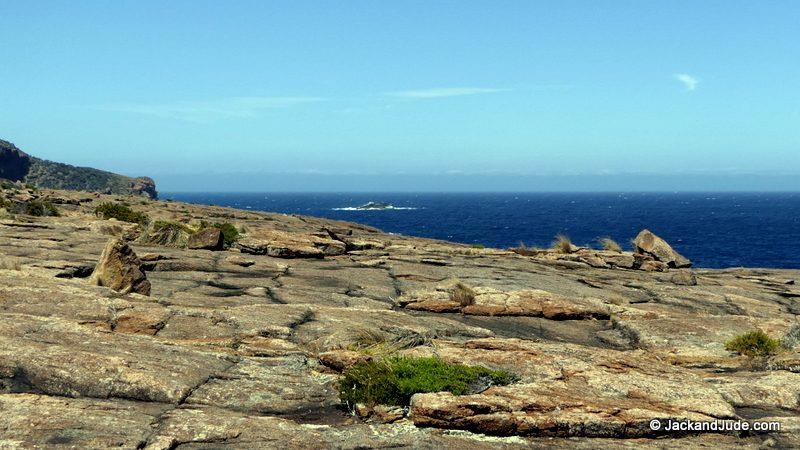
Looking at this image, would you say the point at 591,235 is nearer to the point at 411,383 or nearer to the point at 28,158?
the point at 411,383

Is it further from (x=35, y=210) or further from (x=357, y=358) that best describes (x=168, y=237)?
(x=357, y=358)

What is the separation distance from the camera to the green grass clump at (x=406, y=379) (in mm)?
10031

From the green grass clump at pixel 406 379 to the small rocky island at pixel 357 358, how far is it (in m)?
0.03

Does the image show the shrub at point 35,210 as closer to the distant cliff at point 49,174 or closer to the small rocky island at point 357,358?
the small rocky island at point 357,358

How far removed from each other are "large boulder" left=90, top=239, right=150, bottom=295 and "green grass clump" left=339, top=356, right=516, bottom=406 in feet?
27.0

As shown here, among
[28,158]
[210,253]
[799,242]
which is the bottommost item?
[799,242]

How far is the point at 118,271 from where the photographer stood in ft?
54.0

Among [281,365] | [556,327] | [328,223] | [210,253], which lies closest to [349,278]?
[210,253]

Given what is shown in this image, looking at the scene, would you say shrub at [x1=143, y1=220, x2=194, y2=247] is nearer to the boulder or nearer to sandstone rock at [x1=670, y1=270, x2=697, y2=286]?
the boulder

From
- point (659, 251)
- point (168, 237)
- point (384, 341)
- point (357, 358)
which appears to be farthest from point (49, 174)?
point (357, 358)

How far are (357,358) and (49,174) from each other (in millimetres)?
170111

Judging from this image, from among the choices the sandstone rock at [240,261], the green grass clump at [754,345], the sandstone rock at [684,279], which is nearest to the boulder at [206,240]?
the sandstone rock at [240,261]

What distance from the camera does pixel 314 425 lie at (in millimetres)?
9250

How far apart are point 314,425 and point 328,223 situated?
49.0m
